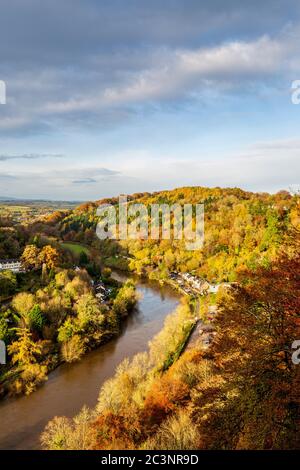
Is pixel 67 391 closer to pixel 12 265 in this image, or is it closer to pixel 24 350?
pixel 24 350

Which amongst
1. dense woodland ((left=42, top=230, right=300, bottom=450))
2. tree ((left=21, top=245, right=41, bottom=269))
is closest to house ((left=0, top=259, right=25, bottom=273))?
tree ((left=21, top=245, right=41, bottom=269))

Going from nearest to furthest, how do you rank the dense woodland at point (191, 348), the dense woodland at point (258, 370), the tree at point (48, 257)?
the dense woodland at point (258, 370)
the dense woodland at point (191, 348)
the tree at point (48, 257)

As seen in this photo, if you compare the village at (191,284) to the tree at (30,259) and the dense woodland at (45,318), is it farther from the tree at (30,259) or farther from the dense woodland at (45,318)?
the tree at (30,259)

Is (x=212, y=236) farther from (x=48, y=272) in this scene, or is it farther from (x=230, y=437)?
(x=230, y=437)

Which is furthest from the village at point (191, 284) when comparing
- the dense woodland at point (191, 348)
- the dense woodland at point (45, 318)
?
the dense woodland at point (45, 318)

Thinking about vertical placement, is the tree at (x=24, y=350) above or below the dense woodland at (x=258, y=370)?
below
